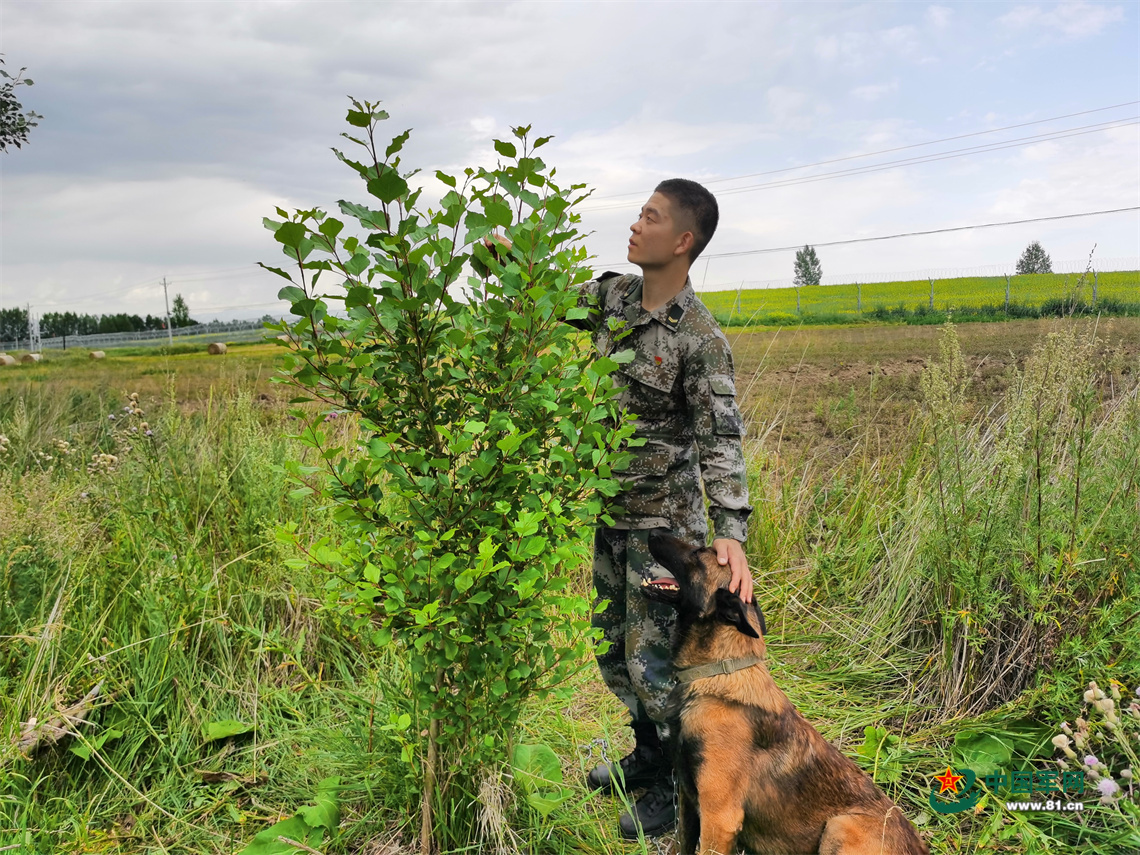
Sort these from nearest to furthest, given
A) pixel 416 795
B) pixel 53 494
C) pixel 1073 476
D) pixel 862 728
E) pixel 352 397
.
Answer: pixel 352 397 → pixel 416 795 → pixel 862 728 → pixel 1073 476 → pixel 53 494

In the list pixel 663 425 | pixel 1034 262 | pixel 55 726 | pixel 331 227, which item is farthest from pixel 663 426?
pixel 1034 262

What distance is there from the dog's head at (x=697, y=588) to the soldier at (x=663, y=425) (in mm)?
233

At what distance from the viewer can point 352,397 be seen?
6.87 ft

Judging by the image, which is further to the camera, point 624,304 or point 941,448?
point 941,448

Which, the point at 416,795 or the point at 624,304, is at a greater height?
the point at 624,304

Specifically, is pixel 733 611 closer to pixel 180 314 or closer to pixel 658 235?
pixel 658 235

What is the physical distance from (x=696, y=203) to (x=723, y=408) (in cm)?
88

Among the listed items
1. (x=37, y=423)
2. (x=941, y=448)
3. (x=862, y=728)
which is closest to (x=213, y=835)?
(x=862, y=728)

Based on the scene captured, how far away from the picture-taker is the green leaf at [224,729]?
11.3 feet

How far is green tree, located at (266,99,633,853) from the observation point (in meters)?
1.94

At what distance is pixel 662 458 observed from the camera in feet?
9.73

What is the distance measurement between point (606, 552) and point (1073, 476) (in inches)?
117

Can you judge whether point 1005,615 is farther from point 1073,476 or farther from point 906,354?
point 906,354

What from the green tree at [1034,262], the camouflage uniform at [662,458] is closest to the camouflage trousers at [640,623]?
the camouflage uniform at [662,458]
